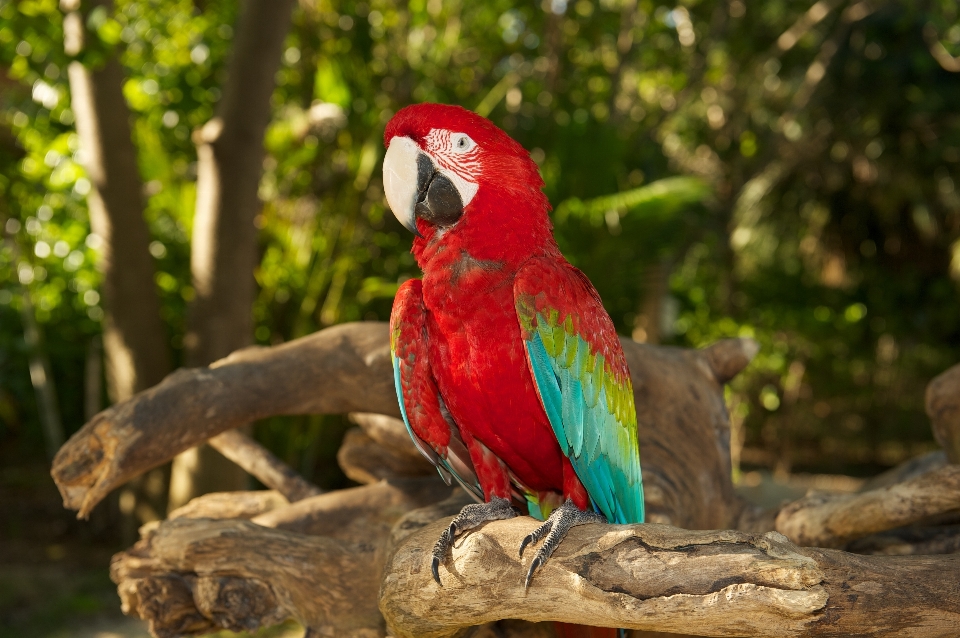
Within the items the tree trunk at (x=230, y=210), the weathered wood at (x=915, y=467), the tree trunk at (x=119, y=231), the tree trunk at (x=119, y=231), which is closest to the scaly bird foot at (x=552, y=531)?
the weathered wood at (x=915, y=467)

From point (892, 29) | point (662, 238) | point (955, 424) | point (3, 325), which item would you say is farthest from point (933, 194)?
point (3, 325)

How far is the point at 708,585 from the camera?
4.03 ft

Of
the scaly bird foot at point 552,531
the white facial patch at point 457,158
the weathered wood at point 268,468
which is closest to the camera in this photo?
the scaly bird foot at point 552,531

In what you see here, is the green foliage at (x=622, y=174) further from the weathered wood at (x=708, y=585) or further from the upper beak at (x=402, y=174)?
the weathered wood at (x=708, y=585)

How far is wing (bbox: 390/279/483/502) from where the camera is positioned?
166 centimetres

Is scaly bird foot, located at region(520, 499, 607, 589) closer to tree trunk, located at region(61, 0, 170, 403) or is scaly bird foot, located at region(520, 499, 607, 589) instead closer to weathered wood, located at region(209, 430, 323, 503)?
weathered wood, located at region(209, 430, 323, 503)

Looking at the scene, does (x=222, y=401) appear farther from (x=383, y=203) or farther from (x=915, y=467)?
(x=383, y=203)

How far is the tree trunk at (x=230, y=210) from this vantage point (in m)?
3.17

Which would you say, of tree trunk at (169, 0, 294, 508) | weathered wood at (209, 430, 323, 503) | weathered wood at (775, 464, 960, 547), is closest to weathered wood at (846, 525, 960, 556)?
weathered wood at (775, 464, 960, 547)

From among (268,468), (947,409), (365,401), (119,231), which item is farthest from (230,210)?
(947,409)

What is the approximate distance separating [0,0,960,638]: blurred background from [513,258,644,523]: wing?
207 cm

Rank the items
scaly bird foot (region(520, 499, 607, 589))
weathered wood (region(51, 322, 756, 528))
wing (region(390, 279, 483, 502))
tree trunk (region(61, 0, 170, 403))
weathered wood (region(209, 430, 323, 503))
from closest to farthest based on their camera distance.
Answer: scaly bird foot (region(520, 499, 607, 589)) → wing (region(390, 279, 483, 502)) → weathered wood (region(51, 322, 756, 528)) → weathered wood (region(209, 430, 323, 503)) → tree trunk (region(61, 0, 170, 403))

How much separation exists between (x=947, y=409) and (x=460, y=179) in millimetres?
1586

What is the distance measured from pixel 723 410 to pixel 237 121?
2.26m
